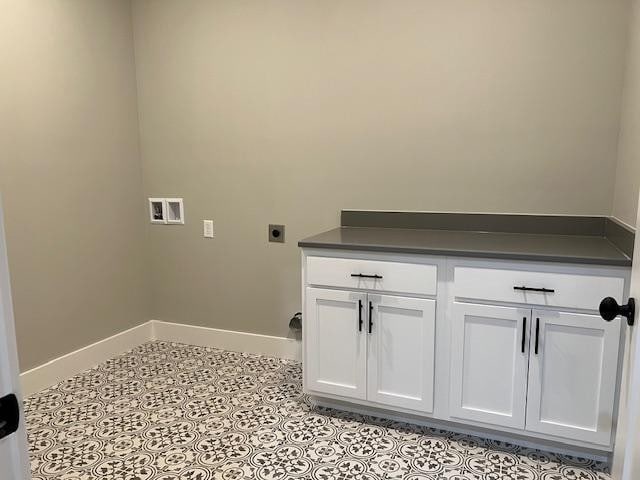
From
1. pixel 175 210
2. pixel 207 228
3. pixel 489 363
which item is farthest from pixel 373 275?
pixel 175 210

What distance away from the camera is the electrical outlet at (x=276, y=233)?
3.14m

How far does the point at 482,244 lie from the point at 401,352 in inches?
24.2

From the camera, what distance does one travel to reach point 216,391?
275 centimetres

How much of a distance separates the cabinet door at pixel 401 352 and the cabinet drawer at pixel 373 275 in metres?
0.06

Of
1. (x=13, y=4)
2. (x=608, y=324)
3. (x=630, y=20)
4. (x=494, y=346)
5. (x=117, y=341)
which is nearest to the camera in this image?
(x=608, y=324)

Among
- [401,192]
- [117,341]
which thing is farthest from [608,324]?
[117,341]

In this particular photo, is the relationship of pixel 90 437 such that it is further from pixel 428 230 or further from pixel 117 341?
pixel 428 230

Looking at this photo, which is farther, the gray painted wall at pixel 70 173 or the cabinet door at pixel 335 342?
the gray painted wall at pixel 70 173

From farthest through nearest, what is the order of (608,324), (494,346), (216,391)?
(216,391) → (494,346) → (608,324)

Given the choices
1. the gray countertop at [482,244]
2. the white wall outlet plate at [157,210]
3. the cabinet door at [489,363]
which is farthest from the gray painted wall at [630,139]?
the white wall outlet plate at [157,210]

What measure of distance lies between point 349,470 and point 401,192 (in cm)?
148

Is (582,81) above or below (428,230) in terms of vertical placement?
above

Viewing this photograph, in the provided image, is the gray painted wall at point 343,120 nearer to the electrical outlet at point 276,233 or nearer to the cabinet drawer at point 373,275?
the electrical outlet at point 276,233

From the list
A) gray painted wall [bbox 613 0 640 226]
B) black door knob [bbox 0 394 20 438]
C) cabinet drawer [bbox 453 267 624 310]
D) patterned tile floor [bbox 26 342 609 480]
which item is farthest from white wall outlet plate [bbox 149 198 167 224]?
black door knob [bbox 0 394 20 438]
